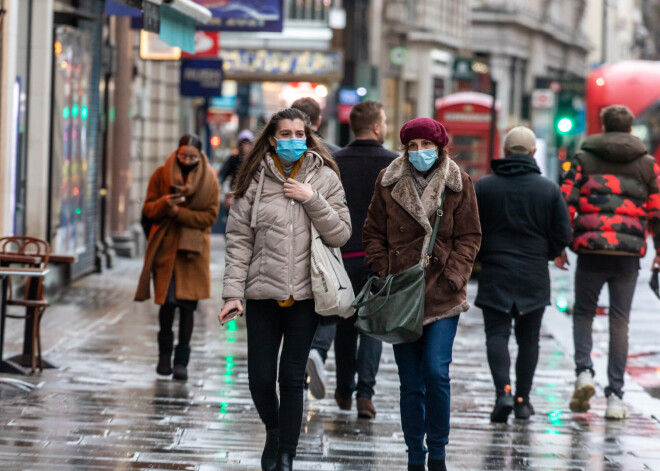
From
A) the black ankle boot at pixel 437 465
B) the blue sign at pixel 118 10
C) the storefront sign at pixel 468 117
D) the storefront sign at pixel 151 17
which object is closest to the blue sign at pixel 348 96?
the storefront sign at pixel 468 117

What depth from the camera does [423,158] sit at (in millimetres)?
6340

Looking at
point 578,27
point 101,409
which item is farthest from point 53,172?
point 578,27

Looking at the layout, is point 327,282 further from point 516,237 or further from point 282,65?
point 282,65

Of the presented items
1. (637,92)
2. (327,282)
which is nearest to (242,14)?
(327,282)

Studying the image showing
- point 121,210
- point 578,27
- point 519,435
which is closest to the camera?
point 519,435

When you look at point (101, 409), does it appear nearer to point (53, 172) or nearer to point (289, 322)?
point (289, 322)

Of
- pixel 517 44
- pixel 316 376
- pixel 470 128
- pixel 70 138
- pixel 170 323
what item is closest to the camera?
pixel 316 376

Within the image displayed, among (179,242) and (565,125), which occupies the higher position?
(565,125)

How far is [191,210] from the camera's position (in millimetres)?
9391

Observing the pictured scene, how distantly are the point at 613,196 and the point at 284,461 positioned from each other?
11.4ft

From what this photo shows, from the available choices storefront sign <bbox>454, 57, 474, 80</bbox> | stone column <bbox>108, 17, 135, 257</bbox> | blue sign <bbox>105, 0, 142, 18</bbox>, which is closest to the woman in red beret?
blue sign <bbox>105, 0, 142, 18</bbox>

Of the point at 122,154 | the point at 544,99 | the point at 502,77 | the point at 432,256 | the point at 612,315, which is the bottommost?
the point at 612,315

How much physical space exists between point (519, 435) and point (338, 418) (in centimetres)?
113

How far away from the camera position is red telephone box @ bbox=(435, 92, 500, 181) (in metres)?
27.3
